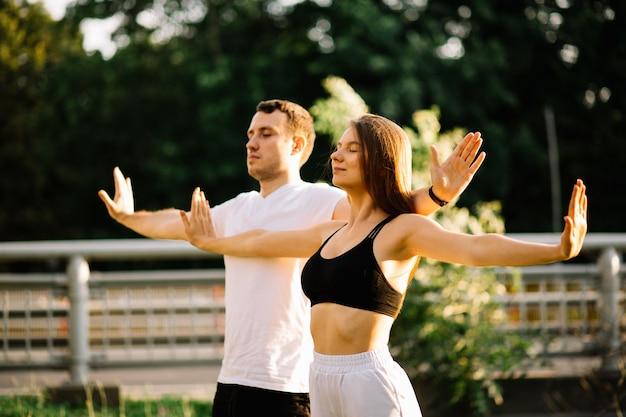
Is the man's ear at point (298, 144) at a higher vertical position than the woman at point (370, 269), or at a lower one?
higher

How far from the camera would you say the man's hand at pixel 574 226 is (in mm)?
2537

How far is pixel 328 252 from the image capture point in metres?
2.96

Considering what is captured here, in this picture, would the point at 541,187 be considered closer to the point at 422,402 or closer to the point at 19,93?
the point at 19,93

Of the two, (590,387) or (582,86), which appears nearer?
(590,387)

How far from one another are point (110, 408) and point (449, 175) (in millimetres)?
4030

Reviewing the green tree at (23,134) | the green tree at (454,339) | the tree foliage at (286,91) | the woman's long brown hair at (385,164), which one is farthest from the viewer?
the green tree at (23,134)

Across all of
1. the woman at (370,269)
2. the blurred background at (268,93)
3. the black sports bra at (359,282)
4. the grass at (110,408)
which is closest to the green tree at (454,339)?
the grass at (110,408)

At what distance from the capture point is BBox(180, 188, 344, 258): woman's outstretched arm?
132 inches

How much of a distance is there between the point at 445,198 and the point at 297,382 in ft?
3.23

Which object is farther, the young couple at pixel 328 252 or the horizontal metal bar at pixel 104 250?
the horizontal metal bar at pixel 104 250

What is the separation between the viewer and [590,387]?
6.31m

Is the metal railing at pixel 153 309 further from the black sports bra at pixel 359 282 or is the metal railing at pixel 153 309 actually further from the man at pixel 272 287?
the black sports bra at pixel 359 282

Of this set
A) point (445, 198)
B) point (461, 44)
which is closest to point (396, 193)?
point (445, 198)

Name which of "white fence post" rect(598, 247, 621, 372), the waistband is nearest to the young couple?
the waistband
